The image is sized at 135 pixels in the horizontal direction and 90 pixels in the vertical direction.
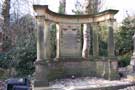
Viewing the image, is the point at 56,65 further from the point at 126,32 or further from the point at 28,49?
the point at 126,32

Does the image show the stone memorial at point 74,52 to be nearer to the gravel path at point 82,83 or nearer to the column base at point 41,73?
the gravel path at point 82,83

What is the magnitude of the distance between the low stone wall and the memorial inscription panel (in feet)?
1.51

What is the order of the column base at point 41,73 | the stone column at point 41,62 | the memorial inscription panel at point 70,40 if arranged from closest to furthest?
the column base at point 41,73 → the stone column at point 41,62 → the memorial inscription panel at point 70,40

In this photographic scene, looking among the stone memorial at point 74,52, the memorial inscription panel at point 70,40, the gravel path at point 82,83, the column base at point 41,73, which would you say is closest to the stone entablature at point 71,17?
the stone memorial at point 74,52

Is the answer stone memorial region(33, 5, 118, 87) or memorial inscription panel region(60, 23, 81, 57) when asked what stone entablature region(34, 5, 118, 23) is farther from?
memorial inscription panel region(60, 23, 81, 57)

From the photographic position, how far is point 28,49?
15.4 m

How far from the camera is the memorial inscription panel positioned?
1282 centimetres

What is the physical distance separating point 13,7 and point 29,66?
13.4 feet

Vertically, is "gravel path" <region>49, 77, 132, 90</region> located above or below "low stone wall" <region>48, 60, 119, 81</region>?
below

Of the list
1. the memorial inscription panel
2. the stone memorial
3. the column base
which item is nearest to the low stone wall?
the stone memorial

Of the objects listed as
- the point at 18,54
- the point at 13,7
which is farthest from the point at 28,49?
the point at 13,7

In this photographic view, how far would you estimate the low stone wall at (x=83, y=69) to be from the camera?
39.8 feet

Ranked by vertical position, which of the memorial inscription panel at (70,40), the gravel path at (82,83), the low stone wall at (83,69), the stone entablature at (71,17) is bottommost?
the gravel path at (82,83)

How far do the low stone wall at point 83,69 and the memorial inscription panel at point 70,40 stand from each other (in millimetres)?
460
